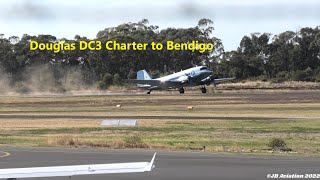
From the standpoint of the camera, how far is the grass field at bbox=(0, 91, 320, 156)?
113ft

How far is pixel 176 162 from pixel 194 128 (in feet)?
72.1

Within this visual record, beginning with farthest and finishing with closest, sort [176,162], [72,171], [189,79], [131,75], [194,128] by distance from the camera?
[131,75], [189,79], [194,128], [176,162], [72,171]

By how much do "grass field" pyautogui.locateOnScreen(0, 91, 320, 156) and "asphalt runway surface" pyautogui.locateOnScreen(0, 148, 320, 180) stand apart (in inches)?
144

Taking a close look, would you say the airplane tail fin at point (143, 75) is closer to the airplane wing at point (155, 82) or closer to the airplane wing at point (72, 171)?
the airplane wing at point (155, 82)

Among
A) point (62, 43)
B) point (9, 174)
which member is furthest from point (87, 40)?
point (9, 174)

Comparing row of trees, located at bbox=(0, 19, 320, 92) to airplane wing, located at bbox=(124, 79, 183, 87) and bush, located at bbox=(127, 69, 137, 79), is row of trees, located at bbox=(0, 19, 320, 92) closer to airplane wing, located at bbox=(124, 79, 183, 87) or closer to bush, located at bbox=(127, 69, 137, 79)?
bush, located at bbox=(127, 69, 137, 79)

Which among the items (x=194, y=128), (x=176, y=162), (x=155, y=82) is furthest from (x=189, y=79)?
(x=176, y=162)

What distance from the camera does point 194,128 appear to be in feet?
152

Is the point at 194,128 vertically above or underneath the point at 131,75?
underneath

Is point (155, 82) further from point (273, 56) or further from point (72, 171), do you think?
point (72, 171)

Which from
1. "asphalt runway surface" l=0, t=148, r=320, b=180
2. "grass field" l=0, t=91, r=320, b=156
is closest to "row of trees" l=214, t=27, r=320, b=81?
"grass field" l=0, t=91, r=320, b=156

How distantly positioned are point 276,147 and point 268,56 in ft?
513

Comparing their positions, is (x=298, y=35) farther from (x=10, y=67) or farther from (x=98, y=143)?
(x=98, y=143)

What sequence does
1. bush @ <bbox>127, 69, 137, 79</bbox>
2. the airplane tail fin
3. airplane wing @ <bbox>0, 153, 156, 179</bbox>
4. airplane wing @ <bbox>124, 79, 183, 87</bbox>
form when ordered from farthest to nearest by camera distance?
bush @ <bbox>127, 69, 137, 79</bbox>
the airplane tail fin
airplane wing @ <bbox>124, 79, 183, 87</bbox>
airplane wing @ <bbox>0, 153, 156, 179</bbox>
